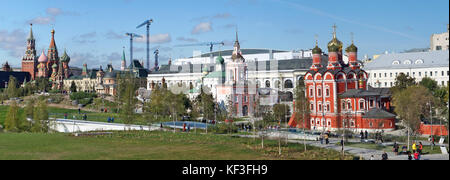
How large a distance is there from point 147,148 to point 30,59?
125 m

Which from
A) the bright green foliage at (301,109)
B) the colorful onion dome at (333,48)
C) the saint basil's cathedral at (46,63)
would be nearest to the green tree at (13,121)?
the bright green foliage at (301,109)

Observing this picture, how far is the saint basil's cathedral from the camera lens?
5325 inches

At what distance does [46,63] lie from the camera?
13962 centimetres

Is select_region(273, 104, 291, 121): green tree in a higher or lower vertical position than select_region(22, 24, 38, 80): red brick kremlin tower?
lower

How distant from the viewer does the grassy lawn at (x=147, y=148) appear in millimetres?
25969

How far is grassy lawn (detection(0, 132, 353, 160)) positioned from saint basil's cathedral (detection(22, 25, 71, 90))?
103 m

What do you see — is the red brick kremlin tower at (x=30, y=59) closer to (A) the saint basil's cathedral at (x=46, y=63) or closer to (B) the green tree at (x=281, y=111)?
(A) the saint basil's cathedral at (x=46, y=63)

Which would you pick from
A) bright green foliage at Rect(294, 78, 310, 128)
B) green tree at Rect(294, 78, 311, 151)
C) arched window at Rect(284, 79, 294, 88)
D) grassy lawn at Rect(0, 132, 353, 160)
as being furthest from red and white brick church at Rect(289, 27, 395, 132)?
arched window at Rect(284, 79, 294, 88)

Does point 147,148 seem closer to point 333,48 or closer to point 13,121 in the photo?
point 13,121

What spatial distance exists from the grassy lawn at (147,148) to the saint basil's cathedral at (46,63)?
103259 millimetres

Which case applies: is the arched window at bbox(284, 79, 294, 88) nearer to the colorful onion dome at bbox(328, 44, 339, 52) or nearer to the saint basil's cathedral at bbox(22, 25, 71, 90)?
the colorful onion dome at bbox(328, 44, 339, 52)

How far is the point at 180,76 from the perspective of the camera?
117938 millimetres
